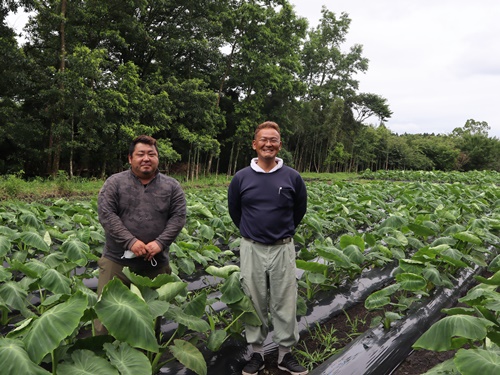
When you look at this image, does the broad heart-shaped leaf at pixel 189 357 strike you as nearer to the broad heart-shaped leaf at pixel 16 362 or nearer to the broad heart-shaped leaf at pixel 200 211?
the broad heart-shaped leaf at pixel 16 362

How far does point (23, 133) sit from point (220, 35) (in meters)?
10.3

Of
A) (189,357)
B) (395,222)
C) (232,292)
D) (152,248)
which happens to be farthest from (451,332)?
(395,222)

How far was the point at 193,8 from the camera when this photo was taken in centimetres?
1827

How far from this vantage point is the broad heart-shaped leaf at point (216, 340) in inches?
96.8

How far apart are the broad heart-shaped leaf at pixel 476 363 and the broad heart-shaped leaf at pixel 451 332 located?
0.19 metres

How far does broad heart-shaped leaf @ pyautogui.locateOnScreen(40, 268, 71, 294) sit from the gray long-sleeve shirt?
41 cm

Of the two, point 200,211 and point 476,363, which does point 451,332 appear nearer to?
point 476,363

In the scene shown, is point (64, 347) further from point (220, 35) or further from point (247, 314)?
point (220, 35)

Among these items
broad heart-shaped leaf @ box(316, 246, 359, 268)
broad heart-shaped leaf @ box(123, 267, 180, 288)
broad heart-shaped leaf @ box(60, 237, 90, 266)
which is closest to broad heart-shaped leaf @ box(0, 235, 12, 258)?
broad heart-shaped leaf @ box(60, 237, 90, 266)

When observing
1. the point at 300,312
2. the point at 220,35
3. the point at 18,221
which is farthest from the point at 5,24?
the point at 300,312

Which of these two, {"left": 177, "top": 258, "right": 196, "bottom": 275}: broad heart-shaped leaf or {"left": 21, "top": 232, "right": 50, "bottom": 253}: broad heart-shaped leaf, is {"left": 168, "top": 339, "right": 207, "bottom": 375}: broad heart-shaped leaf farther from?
{"left": 21, "top": 232, "right": 50, "bottom": 253}: broad heart-shaped leaf

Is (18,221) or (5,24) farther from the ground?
(5,24)

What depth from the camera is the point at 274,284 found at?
2439 mm

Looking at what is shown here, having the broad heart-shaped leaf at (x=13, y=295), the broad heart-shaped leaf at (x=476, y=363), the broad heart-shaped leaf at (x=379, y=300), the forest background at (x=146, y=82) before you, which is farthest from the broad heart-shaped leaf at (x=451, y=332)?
the forest background at (x=146, y=82)
